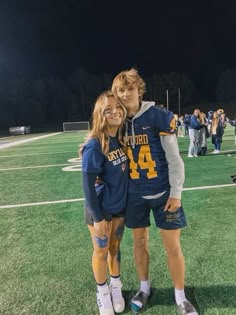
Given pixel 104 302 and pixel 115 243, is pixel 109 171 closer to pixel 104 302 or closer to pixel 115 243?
pixel 115 243

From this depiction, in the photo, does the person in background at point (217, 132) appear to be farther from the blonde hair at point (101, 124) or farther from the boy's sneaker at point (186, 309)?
the blonde hair at point (101, 124)

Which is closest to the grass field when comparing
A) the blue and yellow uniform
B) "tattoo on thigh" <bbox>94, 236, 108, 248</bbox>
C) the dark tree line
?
"tattoo on thigh" <bbox>94, 236, 108, 248</bbox>

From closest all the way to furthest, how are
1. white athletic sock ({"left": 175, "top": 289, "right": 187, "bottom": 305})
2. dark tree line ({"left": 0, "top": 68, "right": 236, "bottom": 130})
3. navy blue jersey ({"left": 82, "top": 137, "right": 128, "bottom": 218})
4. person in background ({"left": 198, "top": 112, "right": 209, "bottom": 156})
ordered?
navy blue jersey ({"left": 82, "top": 137, "right": 128, "bottom": 218}) → white athletic sock ({"left": 175, "top": 289, "right": 187, "bottom": 305}) → person in background ({"left": 198, "top": 112, "right": 209, "bottom": 156}) → dark tree line ({"left": 0, "top": 68, "right": 236, "bottom": 130})

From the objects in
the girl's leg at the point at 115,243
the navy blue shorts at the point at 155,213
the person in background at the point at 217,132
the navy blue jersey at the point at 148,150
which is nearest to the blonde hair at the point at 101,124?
the navy blue jersey at the point at 148,150

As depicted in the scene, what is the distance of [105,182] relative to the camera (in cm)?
271

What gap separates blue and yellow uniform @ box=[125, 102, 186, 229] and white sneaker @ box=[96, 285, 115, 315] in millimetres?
649

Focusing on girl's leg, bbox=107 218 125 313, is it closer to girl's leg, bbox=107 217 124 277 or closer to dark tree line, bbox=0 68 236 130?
girl's leg, bbox=107 217 124 277

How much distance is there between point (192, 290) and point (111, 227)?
2.90ft

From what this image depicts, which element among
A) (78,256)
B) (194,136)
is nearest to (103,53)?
(194,136)

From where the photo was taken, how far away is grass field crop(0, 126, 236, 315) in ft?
9.82

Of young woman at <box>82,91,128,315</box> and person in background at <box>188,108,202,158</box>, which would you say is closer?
young woman at <box>82,91,128,315</box>

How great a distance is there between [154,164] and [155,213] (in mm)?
360

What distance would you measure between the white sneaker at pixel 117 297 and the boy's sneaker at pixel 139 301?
0.27 ft

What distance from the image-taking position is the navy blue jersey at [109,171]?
8.47 feet
